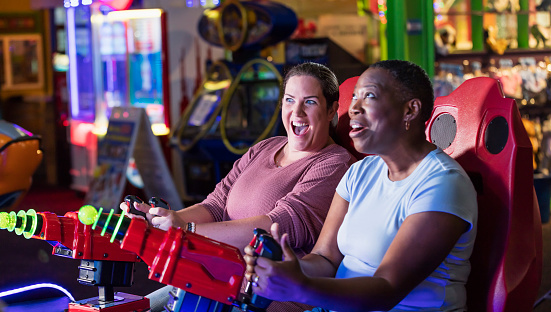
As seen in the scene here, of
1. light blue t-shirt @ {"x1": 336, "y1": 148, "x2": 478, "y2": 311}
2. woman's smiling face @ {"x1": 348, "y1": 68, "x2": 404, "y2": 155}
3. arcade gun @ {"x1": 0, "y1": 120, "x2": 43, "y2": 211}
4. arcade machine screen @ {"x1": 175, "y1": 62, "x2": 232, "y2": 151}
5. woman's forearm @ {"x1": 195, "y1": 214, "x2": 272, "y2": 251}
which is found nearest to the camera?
light blue t-shirt @ {"x1": 336, "y1": 148, "x2": 478, "y2": 311}

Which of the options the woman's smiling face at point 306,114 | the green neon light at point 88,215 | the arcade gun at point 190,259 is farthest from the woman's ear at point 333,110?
the green neon light at point 88,215

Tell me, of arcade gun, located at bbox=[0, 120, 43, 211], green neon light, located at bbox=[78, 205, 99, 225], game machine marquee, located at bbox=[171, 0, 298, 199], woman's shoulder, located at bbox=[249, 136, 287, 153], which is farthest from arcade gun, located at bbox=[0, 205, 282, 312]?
game machine marquee, located at bbox=[171, 0, 298, 199]

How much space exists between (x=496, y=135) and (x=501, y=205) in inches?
7.4

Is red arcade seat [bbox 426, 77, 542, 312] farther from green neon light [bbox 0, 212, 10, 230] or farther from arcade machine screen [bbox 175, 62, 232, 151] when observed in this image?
arcade machine screen [bbox 175, 62, 232, 151]

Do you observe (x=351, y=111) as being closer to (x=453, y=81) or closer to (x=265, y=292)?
(x=265, y=292)

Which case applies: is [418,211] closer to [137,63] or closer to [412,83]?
[412,83]

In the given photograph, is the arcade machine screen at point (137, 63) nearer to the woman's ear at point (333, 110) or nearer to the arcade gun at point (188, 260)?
the woman's ear at point (333, 110)

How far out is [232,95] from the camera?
6.04 m

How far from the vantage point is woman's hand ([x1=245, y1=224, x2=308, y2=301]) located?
4.26 feet

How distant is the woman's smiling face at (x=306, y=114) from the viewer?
87.6 inches

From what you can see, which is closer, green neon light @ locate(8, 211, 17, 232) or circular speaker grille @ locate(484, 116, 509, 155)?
green neon light @ locate(8, 211, 17, 232)

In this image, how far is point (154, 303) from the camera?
2.12 metres

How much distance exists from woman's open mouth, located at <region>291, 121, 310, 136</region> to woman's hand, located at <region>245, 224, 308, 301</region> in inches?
35.7

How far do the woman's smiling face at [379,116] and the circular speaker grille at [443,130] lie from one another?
33cm
